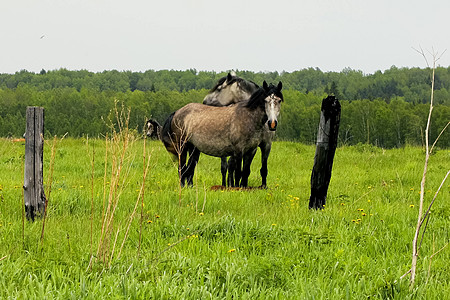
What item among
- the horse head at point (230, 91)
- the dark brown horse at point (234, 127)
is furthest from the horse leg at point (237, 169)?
the horse head at point (230, 91)

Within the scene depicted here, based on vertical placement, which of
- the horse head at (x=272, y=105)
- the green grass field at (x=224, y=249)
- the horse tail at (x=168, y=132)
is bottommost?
the green grass field at (x=224, y=249)

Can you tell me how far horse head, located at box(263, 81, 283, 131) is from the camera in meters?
7.98

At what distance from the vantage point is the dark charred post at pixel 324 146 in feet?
21.5

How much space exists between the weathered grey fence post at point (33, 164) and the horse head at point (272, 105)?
13.3ft

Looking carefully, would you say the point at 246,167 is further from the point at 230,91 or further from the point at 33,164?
the point at 33,164

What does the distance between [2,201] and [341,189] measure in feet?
20.7

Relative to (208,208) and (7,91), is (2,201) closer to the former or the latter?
(208,208)

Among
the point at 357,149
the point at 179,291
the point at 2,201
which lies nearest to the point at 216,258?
the point at 179,291

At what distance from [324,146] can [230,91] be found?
4241 mm

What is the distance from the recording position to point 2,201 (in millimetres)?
6398

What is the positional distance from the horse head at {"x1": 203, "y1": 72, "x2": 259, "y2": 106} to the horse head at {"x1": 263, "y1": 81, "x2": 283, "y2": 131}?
66.3 inches

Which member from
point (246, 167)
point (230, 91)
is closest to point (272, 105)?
point (246, 167)

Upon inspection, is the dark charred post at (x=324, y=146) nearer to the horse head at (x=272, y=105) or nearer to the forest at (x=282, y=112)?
the horse head at (x=272, y=105)

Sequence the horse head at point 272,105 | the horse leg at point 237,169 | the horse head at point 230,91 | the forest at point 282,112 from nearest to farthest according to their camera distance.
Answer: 1. the horse head at point 272,105
2. the horse leg at point 237,169
3. the horse head at point 230,91
4. the forest at point 282,112
